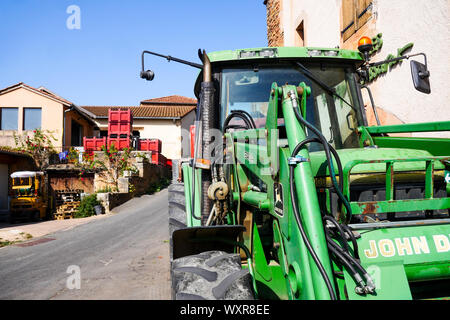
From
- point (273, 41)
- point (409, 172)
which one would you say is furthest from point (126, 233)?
point (273, 41)

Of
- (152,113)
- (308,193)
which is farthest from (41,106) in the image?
(308,193)

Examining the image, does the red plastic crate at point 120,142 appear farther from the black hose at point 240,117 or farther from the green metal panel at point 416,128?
the green metal panel at point 416,128

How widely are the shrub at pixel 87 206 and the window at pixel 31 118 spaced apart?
986 cm

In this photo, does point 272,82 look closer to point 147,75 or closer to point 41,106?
point 147,75

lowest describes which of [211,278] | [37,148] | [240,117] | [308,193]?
[211,278]

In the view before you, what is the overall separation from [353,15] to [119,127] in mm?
16312

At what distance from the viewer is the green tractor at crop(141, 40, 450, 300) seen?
6.02 feet

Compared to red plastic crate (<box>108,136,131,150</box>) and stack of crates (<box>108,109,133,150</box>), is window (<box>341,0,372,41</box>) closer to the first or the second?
red plastic crate (<box>108,136,131,150</box>)

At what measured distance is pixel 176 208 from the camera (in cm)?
434

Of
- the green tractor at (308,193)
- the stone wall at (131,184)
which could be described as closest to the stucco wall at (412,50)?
the green tractor at (308,193)

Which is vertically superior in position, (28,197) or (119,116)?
(119,116)

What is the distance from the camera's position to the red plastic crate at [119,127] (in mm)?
21781
